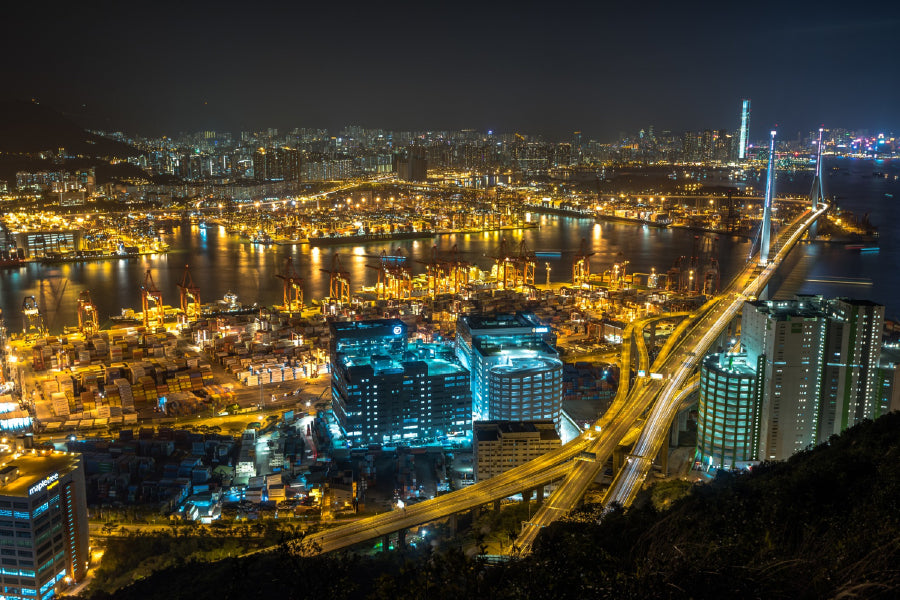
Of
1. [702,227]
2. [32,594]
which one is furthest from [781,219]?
[32,594]

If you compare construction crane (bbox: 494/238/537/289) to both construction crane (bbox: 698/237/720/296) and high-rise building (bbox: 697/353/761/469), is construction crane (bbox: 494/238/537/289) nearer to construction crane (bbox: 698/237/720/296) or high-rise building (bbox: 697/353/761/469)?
construction crane (bbox: 698/237/720/296)

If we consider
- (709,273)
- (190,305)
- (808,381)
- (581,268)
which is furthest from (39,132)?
(808,381)

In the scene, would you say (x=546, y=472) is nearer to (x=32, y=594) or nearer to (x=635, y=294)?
(x=32, y=594)

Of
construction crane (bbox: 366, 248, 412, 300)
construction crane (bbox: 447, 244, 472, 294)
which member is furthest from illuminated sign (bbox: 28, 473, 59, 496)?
construction crane (bbox: 447, 244, 472, 294)

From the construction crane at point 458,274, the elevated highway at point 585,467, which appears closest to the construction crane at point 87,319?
the construction crane at point 458,274

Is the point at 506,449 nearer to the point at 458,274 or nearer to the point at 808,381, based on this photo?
the point at 808,381

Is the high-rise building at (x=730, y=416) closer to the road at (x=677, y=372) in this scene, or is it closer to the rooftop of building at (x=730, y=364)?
the rooftop of building at (x=730, y=364)
